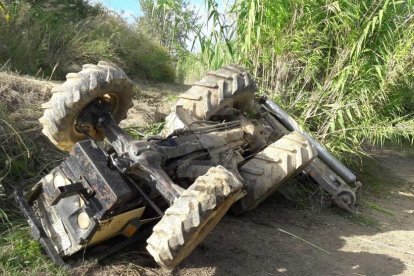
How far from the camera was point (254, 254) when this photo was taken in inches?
138

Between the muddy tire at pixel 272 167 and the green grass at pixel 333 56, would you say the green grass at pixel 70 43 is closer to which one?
the green grass at pixel 333 56

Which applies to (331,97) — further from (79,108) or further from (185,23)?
(79,108)

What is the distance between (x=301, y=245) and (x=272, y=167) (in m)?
0.64

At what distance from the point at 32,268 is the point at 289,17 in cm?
364

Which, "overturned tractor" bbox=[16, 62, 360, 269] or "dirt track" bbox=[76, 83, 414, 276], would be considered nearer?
"overturned tractor" bbox=[16, 62, 360, 269]

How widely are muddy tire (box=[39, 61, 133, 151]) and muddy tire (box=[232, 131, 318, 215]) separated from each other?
1.20 meters

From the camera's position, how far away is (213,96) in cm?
421

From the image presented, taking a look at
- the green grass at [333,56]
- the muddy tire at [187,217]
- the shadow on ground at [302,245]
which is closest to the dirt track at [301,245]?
the shadow on ground at [302,245]

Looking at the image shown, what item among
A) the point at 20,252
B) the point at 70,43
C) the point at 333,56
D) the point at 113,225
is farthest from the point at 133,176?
the point at 70,43

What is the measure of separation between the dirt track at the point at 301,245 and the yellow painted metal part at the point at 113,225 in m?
0.18

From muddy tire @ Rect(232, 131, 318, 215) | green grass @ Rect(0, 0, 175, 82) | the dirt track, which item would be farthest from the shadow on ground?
green grass @ Rect(0, 0, 175, 82)

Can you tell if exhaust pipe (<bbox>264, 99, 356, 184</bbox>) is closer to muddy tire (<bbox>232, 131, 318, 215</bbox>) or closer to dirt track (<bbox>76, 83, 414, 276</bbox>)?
dirt track (<bbox>76, 83, 414, 276</bbox>)

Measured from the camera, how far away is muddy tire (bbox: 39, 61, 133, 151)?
3000mm

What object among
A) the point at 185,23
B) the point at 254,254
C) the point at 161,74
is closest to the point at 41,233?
the point at 254,254
